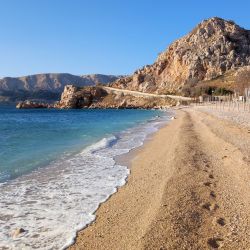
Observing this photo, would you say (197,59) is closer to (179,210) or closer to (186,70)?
(186,70)

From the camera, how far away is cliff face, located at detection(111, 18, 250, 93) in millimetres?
154375

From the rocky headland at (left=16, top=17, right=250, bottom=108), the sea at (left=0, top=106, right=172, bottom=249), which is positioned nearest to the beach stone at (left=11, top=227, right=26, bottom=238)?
the sea at (left=0, top=106, right=172, bottom=249)

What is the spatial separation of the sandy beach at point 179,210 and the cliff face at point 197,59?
140 m

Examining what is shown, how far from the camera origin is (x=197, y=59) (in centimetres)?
15562

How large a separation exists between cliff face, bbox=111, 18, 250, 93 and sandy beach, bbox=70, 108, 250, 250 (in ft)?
461

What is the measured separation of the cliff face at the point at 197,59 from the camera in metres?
154

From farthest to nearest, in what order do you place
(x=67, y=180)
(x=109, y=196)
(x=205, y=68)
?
(x=205, y=68) < (x=67, y=180) < (x=109, y=196)

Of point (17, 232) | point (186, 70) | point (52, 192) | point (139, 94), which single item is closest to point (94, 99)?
point (139, 94)

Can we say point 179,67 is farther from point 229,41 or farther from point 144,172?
point 144,172

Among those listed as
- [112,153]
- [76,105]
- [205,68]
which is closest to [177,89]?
[205,68]

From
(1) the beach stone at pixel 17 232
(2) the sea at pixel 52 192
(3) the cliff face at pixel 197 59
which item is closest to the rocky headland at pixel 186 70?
(3) the cliff face at pixel 197 59

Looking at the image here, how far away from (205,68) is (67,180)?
488 feet

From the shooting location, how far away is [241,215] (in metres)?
7.53

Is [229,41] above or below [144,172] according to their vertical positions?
above
